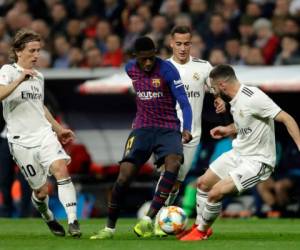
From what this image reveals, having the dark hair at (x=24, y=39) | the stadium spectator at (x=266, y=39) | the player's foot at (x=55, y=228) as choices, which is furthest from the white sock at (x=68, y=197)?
the stadium spectator at (x=266, y=39)

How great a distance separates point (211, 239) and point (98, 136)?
917 cm

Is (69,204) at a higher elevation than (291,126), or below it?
below

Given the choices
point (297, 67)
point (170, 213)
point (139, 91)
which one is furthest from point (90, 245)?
point (297, 67)

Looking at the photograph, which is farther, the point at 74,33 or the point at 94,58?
the point at 74,33

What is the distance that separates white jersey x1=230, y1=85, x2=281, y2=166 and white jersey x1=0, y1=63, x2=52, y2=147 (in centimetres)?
209

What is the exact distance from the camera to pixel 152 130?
13000 millimetres

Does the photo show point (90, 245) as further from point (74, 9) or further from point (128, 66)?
point (74, 9)

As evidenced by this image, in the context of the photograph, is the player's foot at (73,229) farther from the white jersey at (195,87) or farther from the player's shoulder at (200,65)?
the player's shoulder at (200,65)

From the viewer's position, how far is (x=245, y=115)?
12.5 metres

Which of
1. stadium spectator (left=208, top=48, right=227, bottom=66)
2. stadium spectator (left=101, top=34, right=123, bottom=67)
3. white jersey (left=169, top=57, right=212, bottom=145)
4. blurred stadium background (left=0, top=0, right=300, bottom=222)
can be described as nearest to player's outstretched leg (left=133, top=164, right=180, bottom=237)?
white jersey (left=169, top=57, right=212, bottom=145)

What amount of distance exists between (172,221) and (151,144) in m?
0.87

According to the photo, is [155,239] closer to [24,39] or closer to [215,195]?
[215,195]

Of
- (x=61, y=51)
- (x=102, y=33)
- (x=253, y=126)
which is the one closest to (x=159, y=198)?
(x=253, y=126)

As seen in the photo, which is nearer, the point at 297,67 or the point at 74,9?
the point at 297,67
